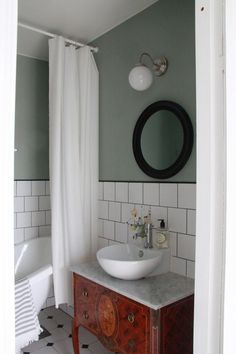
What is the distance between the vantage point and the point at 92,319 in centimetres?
181

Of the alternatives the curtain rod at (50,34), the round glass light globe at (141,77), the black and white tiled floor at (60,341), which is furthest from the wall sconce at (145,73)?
the black and white tiled floor at (60,341)

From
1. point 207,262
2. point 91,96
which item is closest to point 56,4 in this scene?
point 91,96

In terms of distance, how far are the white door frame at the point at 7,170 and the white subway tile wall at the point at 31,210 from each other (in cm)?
240

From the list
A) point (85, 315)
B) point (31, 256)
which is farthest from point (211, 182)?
point (31, 256)

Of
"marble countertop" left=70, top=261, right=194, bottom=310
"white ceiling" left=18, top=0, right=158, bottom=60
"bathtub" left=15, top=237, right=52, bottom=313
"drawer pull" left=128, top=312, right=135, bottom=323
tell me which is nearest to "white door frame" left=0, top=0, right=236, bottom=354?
"marble countertop" left=70, top=261, right=194, bottom=310

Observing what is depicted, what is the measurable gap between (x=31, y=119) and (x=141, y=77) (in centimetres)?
152

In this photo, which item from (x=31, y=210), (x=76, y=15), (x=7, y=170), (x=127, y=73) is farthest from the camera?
→ (x=31, y=210)

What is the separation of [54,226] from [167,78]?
4.58 ft

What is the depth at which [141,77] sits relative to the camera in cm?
196

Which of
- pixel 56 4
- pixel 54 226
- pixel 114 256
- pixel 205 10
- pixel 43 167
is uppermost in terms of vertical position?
pixel 56 4

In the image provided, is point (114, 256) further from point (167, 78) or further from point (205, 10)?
point (205, 10)

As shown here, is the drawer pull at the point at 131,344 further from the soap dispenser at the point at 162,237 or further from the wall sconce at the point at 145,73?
the wall sconce at the point at 145,73

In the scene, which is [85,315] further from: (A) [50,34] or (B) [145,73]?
(A) [50,34]

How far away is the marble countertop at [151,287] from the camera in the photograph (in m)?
1.44
